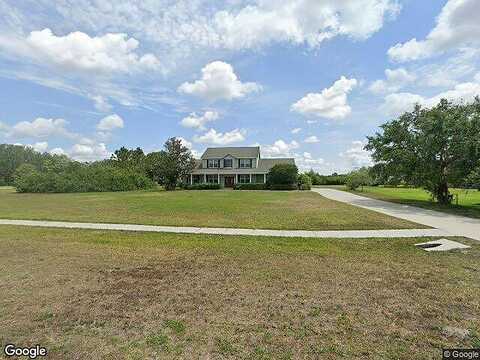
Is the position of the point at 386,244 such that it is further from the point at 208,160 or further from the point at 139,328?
the point at 208,160

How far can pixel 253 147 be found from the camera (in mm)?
51188

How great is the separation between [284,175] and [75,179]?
29494 millimetres

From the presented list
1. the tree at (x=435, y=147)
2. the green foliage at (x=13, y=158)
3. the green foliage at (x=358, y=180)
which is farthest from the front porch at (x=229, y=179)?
the green foliage at (x=13, y=158)

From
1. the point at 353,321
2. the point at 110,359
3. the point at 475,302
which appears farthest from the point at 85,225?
the point at 475,302

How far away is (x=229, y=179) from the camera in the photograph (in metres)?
49.2

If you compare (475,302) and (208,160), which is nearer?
(475,302)

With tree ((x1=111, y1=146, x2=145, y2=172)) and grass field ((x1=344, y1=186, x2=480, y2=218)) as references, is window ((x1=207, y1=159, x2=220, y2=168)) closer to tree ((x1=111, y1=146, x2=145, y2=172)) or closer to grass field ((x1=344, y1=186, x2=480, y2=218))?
tree ((x1=111, y1=146, x2=145, y2=172))

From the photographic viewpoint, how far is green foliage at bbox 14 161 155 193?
37.5 m

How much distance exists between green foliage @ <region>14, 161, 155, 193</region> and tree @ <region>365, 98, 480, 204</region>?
115 ft

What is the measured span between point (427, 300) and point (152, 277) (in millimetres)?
4569

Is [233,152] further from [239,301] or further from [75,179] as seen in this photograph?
[239,301]

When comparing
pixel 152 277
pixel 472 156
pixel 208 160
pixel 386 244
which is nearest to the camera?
pixel 152 277

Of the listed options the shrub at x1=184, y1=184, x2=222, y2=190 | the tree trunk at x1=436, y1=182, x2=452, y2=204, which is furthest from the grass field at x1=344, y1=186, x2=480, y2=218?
the shrub at x1=184, y1=184, x2=222, y2=190

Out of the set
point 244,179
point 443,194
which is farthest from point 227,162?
point 443,194
